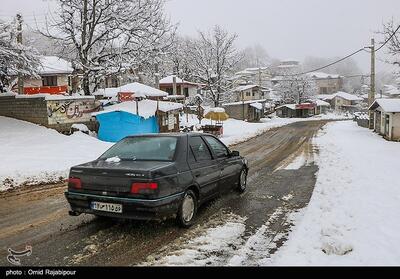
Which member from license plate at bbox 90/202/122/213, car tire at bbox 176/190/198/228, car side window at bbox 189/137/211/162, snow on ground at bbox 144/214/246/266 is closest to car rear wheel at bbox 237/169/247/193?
car side window at bbox 189/137/211/162

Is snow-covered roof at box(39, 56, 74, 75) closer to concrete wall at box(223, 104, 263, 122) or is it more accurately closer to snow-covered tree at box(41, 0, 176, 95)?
snow-covered tree at box(41, 0, 176, 95)

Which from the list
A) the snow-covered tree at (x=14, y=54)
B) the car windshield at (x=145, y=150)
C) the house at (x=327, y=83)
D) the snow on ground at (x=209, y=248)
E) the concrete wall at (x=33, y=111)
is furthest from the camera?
the house at (x=327, y=83)

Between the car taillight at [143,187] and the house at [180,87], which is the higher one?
the house at [180,87]

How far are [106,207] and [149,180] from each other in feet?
2.76

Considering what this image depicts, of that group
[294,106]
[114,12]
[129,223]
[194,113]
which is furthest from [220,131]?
[294,106]

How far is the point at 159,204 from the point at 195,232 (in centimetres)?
85

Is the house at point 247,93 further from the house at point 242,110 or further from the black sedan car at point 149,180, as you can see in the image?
the black sedan car at point 149,180

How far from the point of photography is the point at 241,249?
5.25 m

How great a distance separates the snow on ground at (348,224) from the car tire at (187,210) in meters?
1.65

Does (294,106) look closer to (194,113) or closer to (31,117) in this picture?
(194,113)

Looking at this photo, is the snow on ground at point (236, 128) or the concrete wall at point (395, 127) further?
the snow on ground at point (236, 128)

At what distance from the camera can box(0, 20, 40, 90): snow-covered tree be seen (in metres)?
17.7

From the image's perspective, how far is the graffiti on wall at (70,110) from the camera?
A: 61.6 ft

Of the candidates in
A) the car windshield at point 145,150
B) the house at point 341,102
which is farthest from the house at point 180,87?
the house at point 341,102
